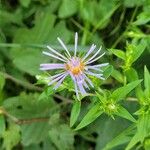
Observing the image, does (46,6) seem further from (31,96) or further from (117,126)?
(117,126)

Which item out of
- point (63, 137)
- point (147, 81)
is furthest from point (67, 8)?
point (147, 81)

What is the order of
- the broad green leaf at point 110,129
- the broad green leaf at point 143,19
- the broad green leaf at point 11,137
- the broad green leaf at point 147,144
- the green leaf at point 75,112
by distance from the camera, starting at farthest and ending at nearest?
the broad green leaf at point 11,137, the broad green leaf at point 110,129, the broad green leaf at point 143,19, the broad green leaf at point 147,144, the green leaf at point 75,112

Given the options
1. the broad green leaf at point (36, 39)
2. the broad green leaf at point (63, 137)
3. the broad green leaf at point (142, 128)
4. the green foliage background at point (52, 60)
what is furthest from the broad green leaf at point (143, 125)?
the broad green leaf at point (36, 39)

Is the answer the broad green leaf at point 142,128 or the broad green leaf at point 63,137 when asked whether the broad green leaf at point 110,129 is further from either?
the broad green leaf at point 142,128

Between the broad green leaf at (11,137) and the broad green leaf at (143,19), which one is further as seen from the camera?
the broad green leaf at (11,137)

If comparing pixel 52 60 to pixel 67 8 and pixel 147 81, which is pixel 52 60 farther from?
pixel 147 81

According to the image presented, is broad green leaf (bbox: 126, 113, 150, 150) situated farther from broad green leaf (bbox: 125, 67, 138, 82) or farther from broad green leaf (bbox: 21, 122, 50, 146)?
broad green leaf (bbox: 21, 122, 50, 146)

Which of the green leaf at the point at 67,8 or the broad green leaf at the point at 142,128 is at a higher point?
the green leaf at the point at 67,8
